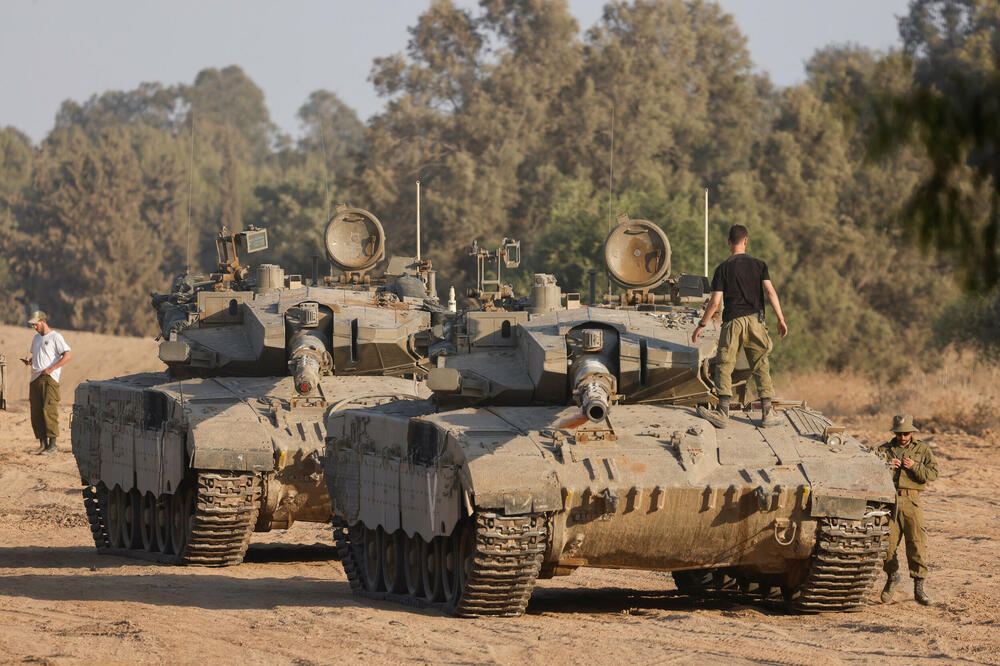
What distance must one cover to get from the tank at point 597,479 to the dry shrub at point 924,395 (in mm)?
17507

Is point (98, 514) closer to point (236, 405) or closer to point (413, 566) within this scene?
point (236, 405)

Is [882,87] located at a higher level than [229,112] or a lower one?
lower

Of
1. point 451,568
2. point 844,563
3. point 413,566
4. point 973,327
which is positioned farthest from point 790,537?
point 973,327

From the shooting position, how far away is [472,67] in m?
57.3

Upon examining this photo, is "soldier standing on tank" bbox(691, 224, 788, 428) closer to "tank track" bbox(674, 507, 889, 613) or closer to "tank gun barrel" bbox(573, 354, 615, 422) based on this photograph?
"tank gun barrel" bbox(573, 354, 615, 422)

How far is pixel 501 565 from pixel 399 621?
3.31 feet

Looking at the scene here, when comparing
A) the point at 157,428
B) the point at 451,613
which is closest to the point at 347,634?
the point at 451,613

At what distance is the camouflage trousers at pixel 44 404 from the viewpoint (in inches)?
999

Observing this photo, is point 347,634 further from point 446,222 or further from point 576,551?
point 446,222

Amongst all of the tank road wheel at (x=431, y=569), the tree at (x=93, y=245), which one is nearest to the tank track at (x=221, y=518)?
the tank road wheel at (x=431, y=569)

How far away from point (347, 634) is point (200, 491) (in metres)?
4.16

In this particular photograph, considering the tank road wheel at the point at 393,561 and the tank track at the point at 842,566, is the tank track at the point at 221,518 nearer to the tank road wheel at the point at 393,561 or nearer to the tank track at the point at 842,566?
the tank road wheel at the point at 393,561

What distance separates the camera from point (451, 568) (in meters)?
13.5

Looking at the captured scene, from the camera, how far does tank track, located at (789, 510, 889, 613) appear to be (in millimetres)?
12914
